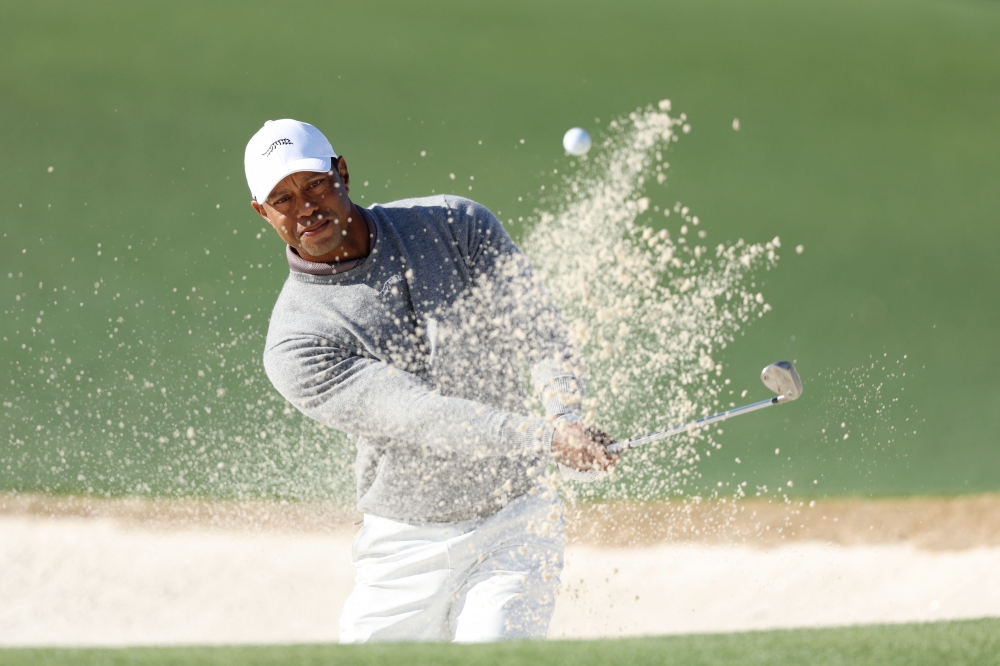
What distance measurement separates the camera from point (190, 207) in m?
4.24

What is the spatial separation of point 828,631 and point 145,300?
3.24m

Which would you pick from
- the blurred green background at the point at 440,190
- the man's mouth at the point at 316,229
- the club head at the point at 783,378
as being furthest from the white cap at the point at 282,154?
the blurred green background at the point at 440,190

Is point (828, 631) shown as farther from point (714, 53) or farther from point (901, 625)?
point (714, 53)

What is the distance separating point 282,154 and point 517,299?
1.98 ft

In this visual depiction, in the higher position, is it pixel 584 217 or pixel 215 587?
pixel 584 217

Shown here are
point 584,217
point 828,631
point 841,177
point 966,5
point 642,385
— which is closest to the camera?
point 828,631

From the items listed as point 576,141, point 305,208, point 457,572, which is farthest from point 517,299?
point 576,141

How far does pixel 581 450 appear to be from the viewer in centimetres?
202

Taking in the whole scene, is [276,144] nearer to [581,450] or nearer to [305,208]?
[305,208]

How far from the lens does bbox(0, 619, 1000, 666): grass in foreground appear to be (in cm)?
145

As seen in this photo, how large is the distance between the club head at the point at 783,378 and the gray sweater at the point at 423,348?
398 millimetres

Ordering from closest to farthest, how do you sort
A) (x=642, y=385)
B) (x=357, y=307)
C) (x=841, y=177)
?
(x=357, y=307) < (x=642, y=385) < (x=841, y=177)

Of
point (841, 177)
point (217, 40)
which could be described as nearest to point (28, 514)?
point (217, 40)

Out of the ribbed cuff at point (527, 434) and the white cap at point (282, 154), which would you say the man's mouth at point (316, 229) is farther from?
the ribbed cuff at point (527, 434)
